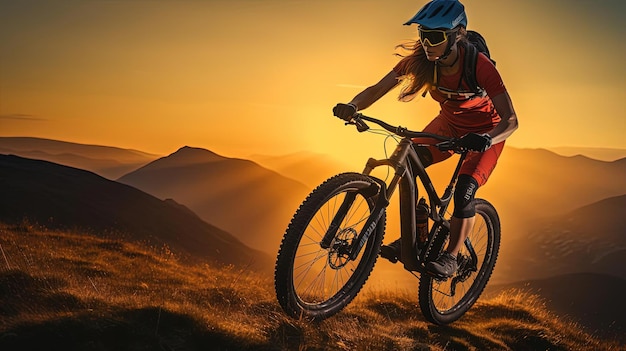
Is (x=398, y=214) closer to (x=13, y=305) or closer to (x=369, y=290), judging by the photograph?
(x=369, y=290)

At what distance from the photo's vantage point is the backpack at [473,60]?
674 centimetres

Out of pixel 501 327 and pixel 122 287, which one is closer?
pixel 122 287

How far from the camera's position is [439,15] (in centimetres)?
632

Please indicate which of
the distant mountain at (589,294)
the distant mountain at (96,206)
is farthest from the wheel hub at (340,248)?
the distant mountain at (589,294)

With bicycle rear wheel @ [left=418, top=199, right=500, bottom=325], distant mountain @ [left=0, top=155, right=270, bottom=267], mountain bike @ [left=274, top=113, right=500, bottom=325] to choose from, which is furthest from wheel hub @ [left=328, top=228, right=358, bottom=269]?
distant mountain @ [left=0, top=155, right=270, bottom=267]

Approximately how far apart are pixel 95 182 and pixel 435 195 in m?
53.6

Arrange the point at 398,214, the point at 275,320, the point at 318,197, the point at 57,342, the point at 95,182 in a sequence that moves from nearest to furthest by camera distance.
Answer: the point at 57,342 < the point at 318,197 < the point at 275,320 < the point at 398,214 < the point at 95,182

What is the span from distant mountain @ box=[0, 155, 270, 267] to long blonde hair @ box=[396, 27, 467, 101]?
17275 millimetres

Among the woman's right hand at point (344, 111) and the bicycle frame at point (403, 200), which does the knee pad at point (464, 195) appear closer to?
the bicycle frame at point (403, 200)

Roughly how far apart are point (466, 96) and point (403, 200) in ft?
4.95

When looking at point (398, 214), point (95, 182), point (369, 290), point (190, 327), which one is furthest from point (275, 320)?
point (95, 182)

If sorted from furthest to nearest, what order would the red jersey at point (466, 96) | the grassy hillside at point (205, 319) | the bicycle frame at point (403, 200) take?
the red jersey at point (466, 96) < the bicycle frame at point (403, 200) < the grassy hillside at point (205, 319)

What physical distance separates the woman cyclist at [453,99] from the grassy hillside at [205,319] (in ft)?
4.16

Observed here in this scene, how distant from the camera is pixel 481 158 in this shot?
24.7 feet
